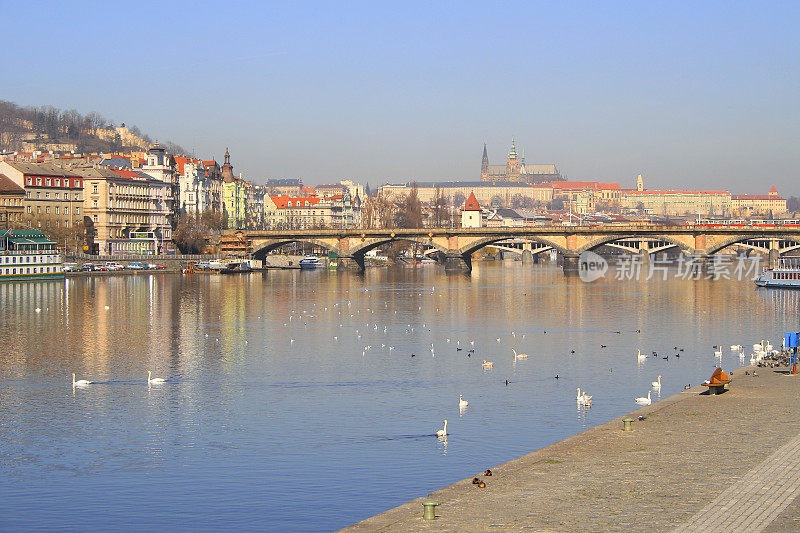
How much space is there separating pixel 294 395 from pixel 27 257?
260 feet

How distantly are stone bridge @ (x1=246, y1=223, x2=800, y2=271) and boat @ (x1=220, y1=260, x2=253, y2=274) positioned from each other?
8772mm

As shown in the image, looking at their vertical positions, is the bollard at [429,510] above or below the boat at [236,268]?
below

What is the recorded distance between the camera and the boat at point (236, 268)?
12719 centimetres

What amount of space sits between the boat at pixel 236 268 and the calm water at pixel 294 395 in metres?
53.9

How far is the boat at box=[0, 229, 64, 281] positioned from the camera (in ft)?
336

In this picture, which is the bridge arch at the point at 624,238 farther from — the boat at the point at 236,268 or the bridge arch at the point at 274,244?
the boat at the point at 236,268

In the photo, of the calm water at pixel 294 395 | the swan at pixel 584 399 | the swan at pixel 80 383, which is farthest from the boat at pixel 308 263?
the swan at pixel 584 399

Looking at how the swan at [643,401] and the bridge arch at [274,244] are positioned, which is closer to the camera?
the swan at [643,401]

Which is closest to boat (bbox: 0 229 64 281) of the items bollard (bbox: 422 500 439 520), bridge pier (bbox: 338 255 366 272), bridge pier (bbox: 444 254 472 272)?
bridge pier (bbox: 338 255 366 272)

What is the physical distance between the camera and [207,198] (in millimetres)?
197125

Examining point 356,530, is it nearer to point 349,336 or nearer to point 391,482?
point 391,482

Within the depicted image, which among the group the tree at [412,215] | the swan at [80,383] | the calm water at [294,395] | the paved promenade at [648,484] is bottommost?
the calm water at [294,395]

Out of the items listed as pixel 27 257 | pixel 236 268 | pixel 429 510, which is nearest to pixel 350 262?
pixel 236 268

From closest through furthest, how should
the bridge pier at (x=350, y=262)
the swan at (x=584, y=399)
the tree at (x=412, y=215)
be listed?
1. the swan at (x=584, y=399)
2. the bridge pier at (x=350, y=262)
3. the tree at (x=412, y=215)
